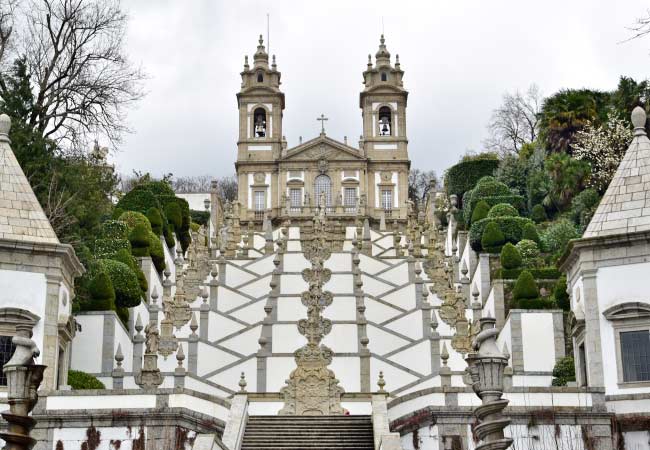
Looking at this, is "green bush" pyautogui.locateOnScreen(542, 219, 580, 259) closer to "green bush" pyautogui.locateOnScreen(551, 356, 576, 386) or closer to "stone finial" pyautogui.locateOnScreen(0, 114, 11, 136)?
"green bush" pyautogui.locateOnScreen(551, 356, 576, 386)

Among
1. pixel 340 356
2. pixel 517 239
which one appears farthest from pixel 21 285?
pixel 517 239

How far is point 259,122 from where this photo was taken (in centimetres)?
7531

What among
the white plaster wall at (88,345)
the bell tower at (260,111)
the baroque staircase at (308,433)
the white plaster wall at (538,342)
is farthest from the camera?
the bell tower at (260,111)

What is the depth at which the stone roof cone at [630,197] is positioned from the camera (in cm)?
2542

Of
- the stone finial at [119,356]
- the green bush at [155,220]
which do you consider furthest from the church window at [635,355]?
the green bush at [155,220]

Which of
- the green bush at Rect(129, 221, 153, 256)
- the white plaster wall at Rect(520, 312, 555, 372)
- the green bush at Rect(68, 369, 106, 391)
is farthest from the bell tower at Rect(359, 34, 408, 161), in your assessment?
the green bush at Rect(68, 369, 106, 391)

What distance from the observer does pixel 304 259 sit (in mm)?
44562

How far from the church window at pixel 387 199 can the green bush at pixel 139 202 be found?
81.1 ft

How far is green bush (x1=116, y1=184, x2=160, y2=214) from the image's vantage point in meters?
48.5

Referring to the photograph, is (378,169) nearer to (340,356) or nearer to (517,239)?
(517,239)

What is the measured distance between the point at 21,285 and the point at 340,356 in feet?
38.9

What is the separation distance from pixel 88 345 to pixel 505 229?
1822cm

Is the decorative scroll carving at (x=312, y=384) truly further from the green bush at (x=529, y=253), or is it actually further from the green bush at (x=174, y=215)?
the green bush at (x=174, y=215)

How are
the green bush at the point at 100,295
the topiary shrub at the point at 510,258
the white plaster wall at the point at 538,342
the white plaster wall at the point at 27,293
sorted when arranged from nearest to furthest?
the white plaster wall at the point at 27,293 → the green bush at the point at 100,295 → the white plaster wall at the point at 538,342 → the topiary shrub at the point at 510,258
